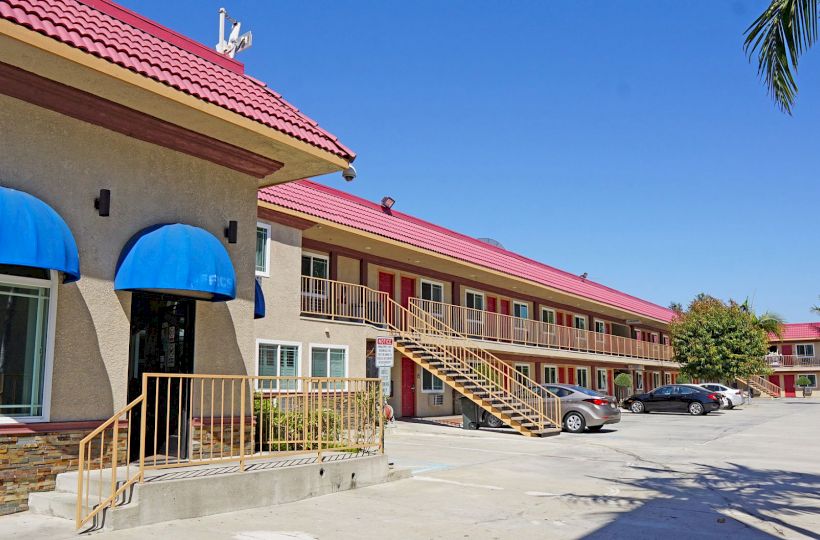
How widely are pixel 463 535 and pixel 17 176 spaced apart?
6.43 metres

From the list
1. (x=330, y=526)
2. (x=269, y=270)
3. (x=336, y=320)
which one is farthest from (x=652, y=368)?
(x=330, y=526)

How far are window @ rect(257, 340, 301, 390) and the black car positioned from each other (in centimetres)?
2139

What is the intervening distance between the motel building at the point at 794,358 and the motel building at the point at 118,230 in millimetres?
64017

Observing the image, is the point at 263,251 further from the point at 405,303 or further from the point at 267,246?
the point at 405,303

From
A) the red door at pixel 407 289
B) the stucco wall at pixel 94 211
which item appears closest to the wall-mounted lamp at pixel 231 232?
the stucco wall at pixel 94 211

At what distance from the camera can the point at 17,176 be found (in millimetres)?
8461

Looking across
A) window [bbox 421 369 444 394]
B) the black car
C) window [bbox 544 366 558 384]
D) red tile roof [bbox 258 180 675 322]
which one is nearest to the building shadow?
red tile roof [bbox 258 180 675 322]

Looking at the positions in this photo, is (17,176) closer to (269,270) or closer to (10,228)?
(10,228)

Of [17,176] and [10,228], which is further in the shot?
[17,176]

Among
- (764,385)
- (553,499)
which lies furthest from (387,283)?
(764,385)

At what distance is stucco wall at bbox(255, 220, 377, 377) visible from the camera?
18.7 meters

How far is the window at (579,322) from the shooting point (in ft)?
137

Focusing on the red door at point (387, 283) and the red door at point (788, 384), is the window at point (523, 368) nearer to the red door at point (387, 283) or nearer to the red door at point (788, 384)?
the red door at point (387, 283)

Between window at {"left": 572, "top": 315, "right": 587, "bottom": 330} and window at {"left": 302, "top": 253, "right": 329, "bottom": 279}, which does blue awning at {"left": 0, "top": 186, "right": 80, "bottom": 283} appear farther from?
window at {"left": 572, "top": 315, "right": 587, "bottom": 330}
